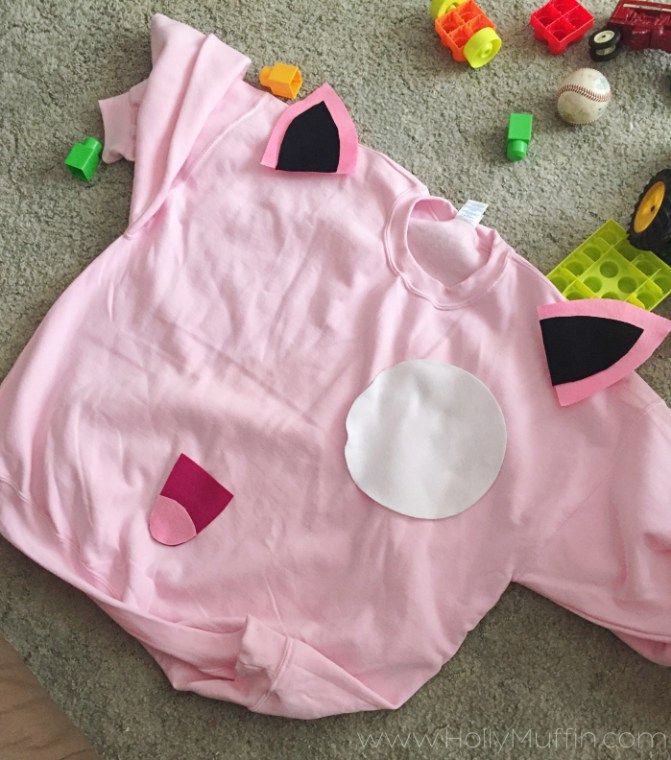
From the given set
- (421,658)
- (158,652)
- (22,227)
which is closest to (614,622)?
(421,658)

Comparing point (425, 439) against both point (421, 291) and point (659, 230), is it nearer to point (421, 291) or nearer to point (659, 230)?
point (421, 291)

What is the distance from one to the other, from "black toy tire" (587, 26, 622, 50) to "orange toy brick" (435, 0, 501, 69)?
0.12 meters

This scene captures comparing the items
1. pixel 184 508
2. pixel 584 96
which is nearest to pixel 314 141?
pixel 584 96

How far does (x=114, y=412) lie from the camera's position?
914mm

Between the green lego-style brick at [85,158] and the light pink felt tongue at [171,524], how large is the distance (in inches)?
18.3

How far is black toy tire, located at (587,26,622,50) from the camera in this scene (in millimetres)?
1007

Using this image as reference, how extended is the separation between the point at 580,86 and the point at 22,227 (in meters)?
0.77

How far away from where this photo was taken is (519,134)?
994 millimetres

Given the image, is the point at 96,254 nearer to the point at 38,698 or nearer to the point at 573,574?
the point at 38,698

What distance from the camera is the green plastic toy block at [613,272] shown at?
92 centimetres

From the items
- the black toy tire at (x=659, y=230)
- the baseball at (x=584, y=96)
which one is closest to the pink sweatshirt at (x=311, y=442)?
the black toy tire at (x=659, y=230)

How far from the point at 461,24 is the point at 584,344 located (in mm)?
485

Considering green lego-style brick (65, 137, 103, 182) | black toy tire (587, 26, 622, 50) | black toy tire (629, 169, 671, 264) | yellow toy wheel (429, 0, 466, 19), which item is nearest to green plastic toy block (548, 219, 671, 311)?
black toy tire (629, 169, 671, 264)

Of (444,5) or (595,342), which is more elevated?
(444,5)
